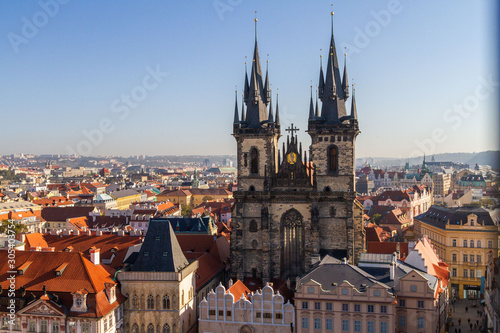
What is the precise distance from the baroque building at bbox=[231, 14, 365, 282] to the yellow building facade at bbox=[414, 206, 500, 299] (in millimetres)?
23925

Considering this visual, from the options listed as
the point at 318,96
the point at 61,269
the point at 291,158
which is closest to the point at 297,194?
the point at 291,158

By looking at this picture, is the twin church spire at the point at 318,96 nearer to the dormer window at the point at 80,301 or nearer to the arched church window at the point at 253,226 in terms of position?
the arched church window at the point at 253,226

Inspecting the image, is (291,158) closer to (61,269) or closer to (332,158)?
(332,158)

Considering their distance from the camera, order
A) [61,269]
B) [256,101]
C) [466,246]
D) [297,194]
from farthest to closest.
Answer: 1. [466,246]
2. [256,101]
3. [297,194]
4. [61,269]

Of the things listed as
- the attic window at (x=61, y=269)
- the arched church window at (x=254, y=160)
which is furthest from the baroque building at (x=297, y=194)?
the attic window at (x=61, y=269)

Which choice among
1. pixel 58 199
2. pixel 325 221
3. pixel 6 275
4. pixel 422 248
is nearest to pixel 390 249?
pixel 422 248

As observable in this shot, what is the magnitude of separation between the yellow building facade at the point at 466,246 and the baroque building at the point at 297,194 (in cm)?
2393

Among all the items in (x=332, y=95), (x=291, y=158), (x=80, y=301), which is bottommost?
(x=80, y=301)

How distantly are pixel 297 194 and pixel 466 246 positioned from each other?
33009 mm

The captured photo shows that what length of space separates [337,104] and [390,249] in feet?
74.6

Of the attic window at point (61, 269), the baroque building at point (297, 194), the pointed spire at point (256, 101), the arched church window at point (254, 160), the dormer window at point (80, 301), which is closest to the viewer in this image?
the dormer window at point (80, 301)

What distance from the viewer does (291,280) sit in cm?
6312

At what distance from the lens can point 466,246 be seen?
78.6 m

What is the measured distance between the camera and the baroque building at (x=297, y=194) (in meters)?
62.6
